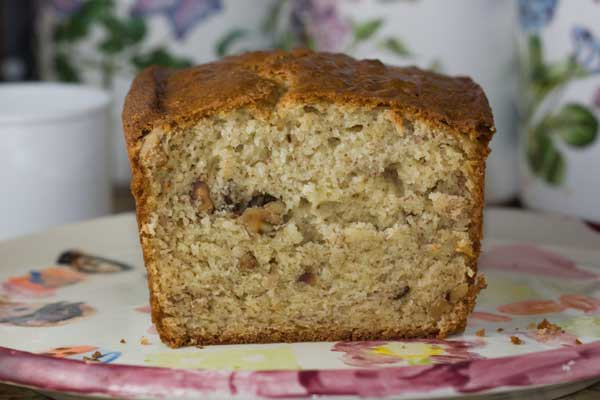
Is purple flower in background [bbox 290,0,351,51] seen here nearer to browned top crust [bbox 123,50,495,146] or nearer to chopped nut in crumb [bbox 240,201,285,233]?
browned top crust [bbox 123,50,495,146]

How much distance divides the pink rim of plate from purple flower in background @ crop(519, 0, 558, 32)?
0.89m

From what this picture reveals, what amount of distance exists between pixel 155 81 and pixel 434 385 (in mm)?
650

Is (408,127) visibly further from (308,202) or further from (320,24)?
(320,24)

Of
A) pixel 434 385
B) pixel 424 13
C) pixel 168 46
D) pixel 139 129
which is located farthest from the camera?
pixel 168 46

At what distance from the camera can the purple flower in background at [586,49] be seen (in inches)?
64.7

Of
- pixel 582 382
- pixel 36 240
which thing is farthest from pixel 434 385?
pixel 36 240

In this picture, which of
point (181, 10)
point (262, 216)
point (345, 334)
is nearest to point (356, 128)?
point (262, 216)

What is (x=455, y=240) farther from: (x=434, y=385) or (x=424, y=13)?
(x=424, y=13)

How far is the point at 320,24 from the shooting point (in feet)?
6.00

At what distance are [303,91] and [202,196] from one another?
0.19 meters

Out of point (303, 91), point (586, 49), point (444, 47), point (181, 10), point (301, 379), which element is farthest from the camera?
point (181, 10)

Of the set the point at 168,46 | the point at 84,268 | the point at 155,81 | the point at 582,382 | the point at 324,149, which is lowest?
the point at 582,382

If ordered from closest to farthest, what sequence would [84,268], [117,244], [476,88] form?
[476,88] → [84,268] → [117,244]

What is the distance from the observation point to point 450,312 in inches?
48.8
